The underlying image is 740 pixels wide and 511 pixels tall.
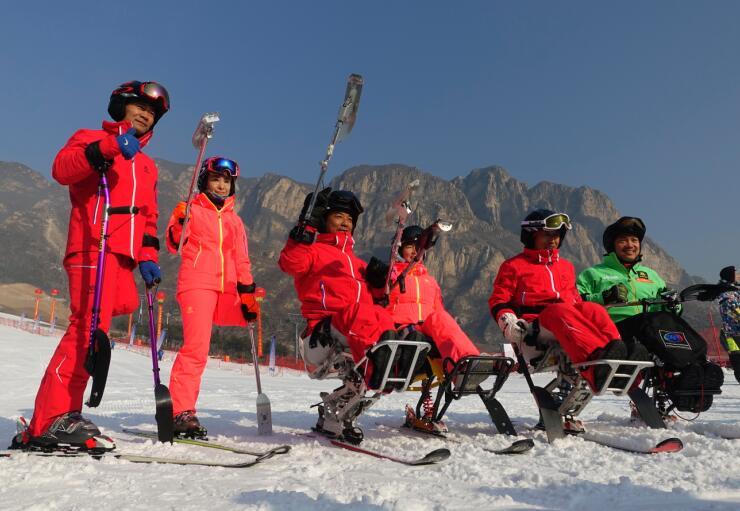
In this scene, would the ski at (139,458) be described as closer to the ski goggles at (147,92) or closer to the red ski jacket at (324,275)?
the red ski jacket at (324,275)

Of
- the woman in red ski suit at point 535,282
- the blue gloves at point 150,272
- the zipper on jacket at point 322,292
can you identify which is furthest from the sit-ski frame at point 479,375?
the blue gloves at point 150,272

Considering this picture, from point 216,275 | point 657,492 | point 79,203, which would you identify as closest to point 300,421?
point 216,275

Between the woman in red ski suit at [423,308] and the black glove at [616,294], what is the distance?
4.52 feet

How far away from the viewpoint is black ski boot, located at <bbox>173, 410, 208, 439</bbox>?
4.23 metres

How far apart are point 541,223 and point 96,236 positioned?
3.56 m

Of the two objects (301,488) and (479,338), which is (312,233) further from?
(479,338)

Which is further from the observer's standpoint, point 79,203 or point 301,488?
point 79,203

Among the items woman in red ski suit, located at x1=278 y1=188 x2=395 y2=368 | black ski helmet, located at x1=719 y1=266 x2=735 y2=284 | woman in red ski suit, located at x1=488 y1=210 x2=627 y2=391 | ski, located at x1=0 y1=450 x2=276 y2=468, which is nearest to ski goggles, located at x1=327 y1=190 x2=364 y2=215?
woman in red ski suit, located at x1=278 y1=188 x2=395 y2=368

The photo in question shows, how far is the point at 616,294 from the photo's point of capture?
17.1 feet

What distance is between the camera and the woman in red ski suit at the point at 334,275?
392cm

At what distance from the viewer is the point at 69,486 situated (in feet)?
8.71

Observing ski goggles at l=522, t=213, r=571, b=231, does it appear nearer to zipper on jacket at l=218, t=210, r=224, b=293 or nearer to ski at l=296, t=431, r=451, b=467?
ski at l=296, t=431, r=451, b=467

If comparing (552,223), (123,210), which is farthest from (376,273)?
(123,210)

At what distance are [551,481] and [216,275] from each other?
10.1 feet
